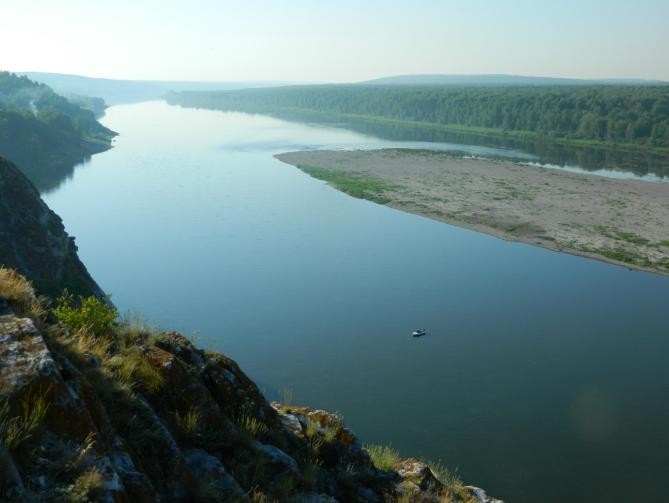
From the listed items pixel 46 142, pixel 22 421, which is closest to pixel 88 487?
pixel 22 421

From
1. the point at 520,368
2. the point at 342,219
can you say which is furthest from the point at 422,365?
the point at 342,219

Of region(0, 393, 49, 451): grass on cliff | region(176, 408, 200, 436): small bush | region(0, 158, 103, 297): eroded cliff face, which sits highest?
region(0, 393, 49, 451): grass on cliff

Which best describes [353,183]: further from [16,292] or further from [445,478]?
[16,292]

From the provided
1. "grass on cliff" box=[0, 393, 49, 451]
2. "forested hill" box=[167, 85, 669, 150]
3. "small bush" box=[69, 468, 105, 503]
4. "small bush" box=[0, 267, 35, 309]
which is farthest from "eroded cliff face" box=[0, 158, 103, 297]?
"forested hill" box=[167, 85, 669, 150]

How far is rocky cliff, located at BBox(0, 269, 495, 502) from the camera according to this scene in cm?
439

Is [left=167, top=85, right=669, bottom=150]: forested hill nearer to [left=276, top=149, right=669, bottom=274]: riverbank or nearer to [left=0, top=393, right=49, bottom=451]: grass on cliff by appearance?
[left=276, top=149, right=669, bottom=274]: riverbank

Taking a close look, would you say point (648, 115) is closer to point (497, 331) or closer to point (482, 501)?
point (497, 331)

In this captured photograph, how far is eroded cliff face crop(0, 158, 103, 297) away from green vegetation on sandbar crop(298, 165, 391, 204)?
3075cm

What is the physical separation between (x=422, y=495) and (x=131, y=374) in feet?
14.1

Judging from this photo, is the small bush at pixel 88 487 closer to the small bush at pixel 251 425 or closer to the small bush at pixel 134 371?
the small bush at pixel 134 371

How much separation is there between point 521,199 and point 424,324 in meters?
29.6

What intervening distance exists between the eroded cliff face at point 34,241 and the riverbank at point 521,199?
90.8 feet

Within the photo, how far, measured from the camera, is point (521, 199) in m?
51.1

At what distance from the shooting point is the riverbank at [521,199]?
127 feet
